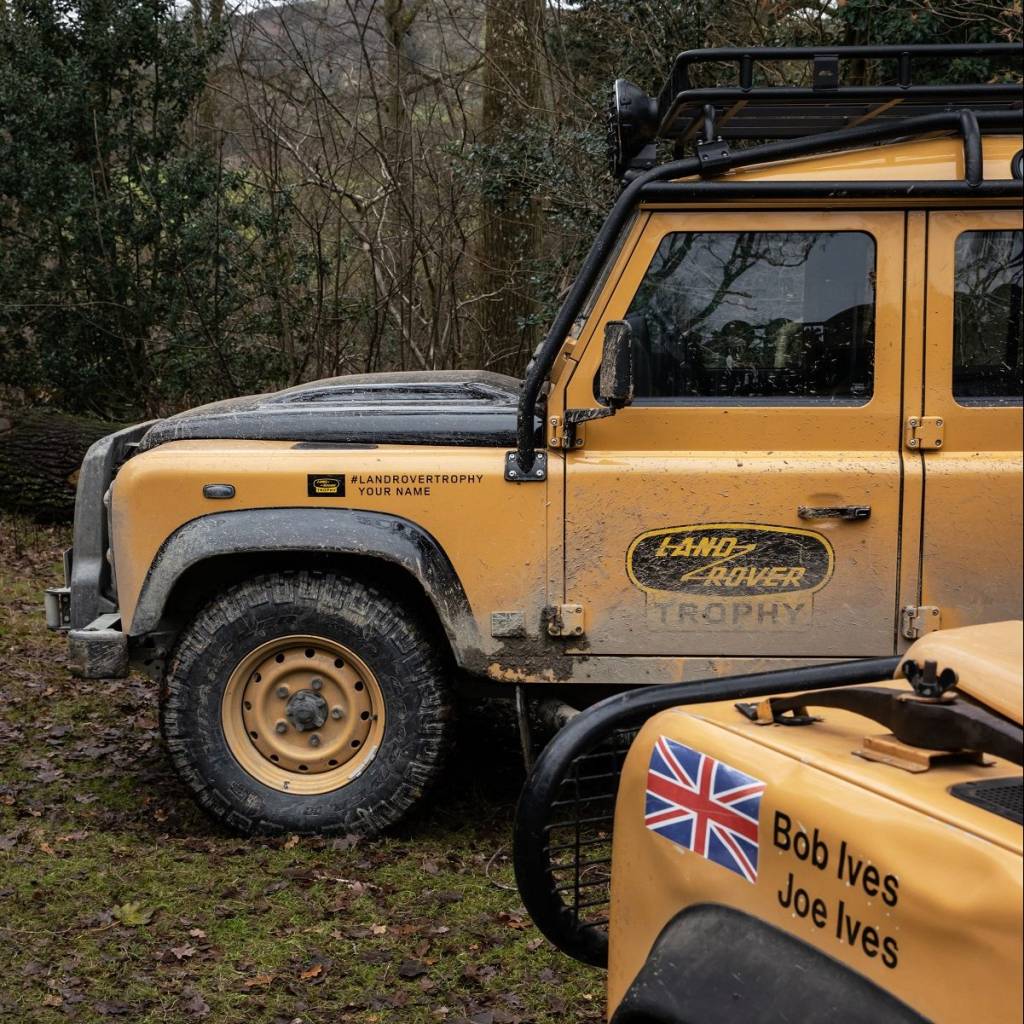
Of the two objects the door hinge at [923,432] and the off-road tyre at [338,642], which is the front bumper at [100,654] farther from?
the door hinge at [923,432]

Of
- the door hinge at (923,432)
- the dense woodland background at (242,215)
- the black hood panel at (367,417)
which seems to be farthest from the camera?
the dense woodland background at (242,215)

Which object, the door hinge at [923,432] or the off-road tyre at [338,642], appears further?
the off-road tyre at [338,642]

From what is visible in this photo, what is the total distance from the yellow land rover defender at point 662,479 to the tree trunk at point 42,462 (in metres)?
7.19

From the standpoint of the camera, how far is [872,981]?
5.91ft

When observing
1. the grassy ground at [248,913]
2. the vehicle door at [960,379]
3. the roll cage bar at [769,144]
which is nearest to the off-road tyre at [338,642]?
the grassy ground at [248,913]

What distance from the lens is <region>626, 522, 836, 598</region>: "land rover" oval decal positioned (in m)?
4.90

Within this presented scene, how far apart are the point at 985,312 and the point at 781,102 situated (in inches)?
42.5

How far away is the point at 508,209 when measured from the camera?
13.5 meters

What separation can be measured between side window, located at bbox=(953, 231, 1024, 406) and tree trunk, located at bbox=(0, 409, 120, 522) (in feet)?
29.5

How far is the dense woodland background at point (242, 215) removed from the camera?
13.6m

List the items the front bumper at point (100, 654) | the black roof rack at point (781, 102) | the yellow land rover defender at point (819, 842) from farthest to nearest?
the front bumper at point (100, 654)
the black roof rack at point (781, 102)
the yellow land rover defender at point (819, 842)

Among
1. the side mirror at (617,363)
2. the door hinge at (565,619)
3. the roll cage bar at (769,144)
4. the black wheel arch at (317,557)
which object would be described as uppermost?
the roll cage bar at (769,144)

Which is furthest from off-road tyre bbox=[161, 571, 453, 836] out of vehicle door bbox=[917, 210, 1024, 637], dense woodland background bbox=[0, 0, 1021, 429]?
dense woodland background bbox=[0, 0, 1021, 429]

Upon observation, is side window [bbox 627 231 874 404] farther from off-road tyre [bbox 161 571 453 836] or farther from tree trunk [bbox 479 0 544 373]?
tree trunk [bbox 479 0 544 373]
